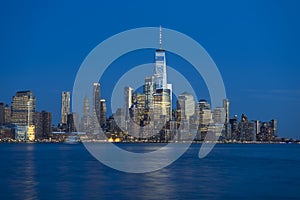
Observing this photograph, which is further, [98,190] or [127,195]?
[98,190]

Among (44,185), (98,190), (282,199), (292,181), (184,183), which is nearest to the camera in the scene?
(282,199)

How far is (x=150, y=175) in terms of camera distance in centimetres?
5891

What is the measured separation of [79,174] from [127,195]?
63.8 feet

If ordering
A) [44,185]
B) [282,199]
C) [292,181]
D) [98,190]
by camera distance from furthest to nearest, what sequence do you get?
[292,181] < [44,185] < [98,190] < [282,199]

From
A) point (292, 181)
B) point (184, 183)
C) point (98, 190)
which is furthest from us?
point (292, 181)

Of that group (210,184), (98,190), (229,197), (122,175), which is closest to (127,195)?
(98,190)

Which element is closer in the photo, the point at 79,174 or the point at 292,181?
the point at 292,181

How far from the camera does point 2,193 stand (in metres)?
42.2

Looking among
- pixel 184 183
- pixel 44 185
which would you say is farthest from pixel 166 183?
pixel 44 185

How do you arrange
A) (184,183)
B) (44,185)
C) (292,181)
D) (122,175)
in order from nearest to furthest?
(44,185) → (184,183) → (292,181) → (122,175)

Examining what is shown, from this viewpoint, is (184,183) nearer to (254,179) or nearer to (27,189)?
(254,179)

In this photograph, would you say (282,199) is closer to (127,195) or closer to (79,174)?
(127,195)

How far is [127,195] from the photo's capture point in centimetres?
4184

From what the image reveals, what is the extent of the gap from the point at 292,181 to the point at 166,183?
565 inches
